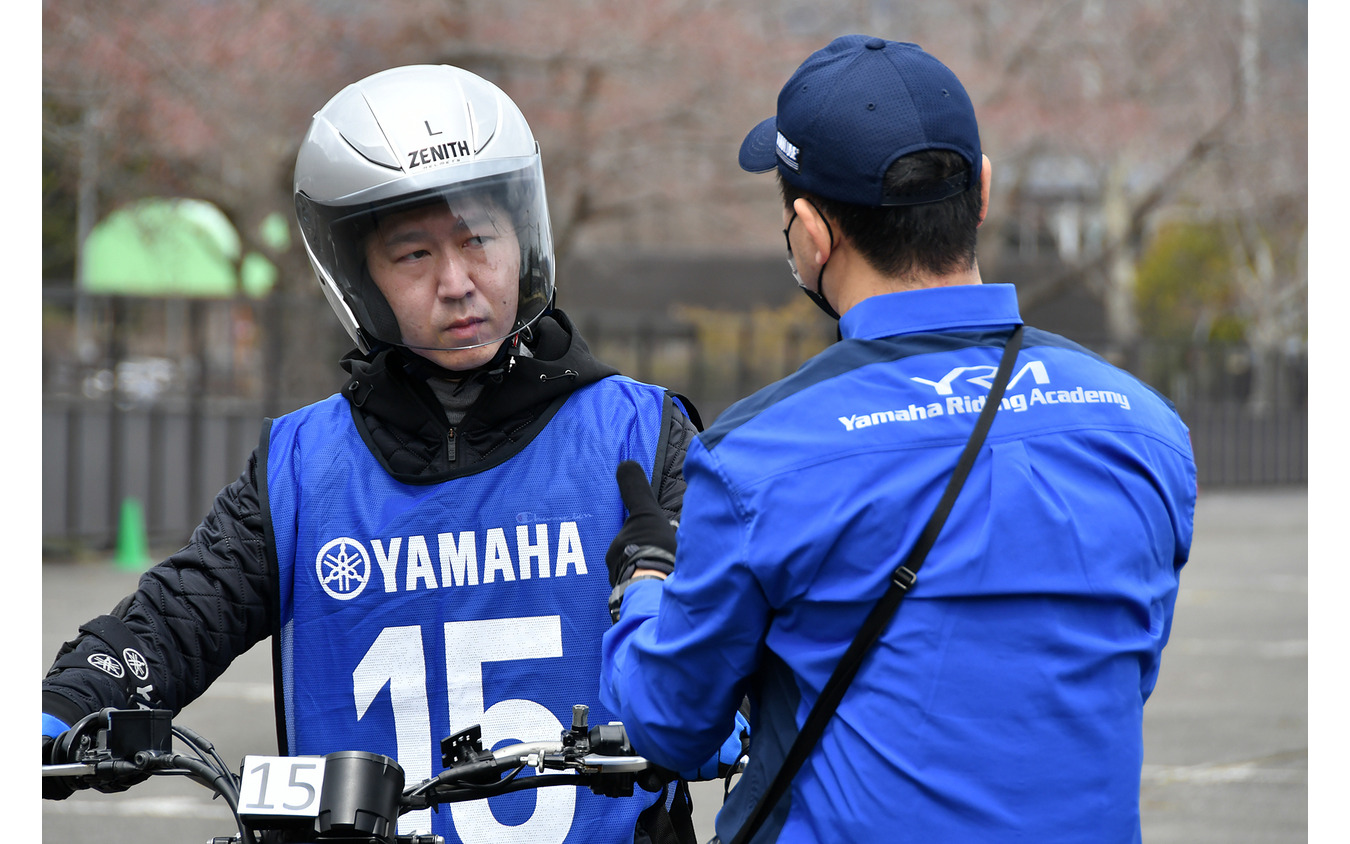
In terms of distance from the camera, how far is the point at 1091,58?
20.7m

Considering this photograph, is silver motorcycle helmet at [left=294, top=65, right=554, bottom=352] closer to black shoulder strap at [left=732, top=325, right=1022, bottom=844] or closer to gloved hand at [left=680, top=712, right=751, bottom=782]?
gloved hand at [left=680, top=712, right=751, bottom=782]

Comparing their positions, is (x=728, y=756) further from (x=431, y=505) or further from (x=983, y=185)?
(x=983, y=185)

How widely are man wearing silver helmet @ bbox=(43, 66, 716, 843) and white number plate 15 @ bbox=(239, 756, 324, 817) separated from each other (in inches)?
24.3

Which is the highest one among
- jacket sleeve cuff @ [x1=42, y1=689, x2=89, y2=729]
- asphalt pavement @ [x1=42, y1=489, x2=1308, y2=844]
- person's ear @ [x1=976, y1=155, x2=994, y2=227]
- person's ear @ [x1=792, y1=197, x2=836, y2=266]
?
person's ear @ [x1=976, y1=155, x2=994, y2=227]

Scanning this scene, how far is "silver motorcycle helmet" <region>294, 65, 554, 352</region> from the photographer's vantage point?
8.73 feet

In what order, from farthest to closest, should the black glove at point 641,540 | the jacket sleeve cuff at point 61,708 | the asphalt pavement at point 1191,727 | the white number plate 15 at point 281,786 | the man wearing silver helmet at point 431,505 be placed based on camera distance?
the asphalt pavement at point 1191,727
the man wearing silver helmet at point 431,505
the jacket sleeve cuff at point 61,708
the black glove at point 641,540
the white number plate 15 at point 281,786

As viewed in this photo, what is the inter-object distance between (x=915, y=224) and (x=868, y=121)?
0.16m

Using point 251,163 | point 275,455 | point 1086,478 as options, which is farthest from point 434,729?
point 251,163

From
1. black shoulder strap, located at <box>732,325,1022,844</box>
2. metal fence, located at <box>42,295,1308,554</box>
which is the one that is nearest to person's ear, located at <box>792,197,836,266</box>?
black shoulder strap, located at <box>732,325,1022,844</box>

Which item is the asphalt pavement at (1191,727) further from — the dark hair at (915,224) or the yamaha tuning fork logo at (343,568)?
the dark hair at (915,224)

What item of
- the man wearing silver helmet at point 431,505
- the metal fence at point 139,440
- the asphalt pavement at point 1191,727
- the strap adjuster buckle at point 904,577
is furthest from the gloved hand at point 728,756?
the metal fence at point 139,440

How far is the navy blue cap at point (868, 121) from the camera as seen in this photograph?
192cm

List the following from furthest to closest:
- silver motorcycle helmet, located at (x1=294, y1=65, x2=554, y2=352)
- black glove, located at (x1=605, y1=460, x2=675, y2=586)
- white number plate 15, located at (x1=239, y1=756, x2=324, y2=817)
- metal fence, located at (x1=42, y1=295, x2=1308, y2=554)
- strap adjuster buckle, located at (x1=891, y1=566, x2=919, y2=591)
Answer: metal fence, located at (x1=42, y1=295, x2=1308, y2=554) → silver motorcycle helmet, located at (x1=294, y1=65, x2=554, y2=352) → black glove, located at (x1=605, y1=460, x2=675, y2=586) → white number plate 15, located at (x1=239, y1=756, x2=324, y2=817) → strap adjuster buckle, located at (x1=891, y1=566, x2=919, y2=591)

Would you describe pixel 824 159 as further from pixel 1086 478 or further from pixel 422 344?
pixel 422 344
